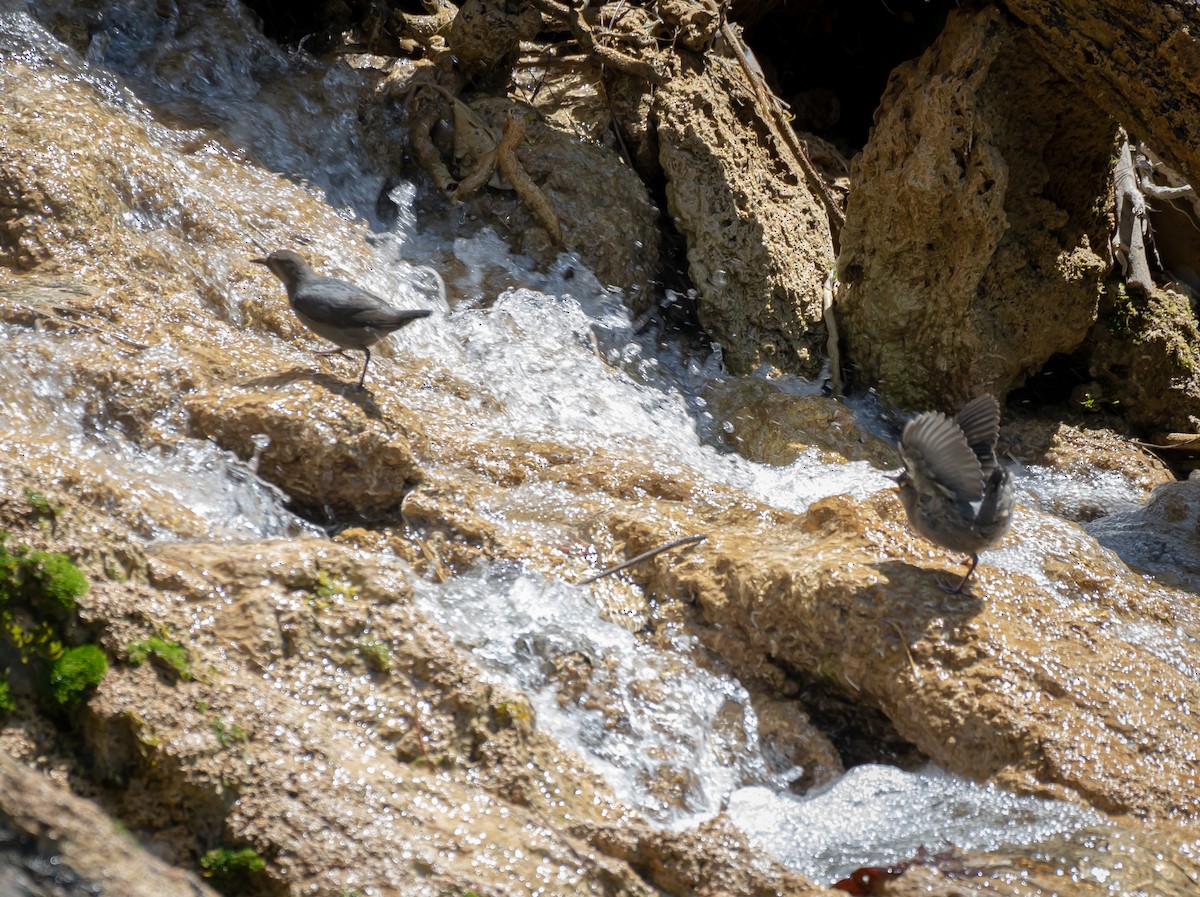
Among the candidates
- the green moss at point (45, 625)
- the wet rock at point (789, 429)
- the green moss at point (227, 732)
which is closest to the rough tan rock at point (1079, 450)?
the wet rock at point (789, 429)

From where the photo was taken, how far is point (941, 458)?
4.48m

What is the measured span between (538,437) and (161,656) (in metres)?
3.32

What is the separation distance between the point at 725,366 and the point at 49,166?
4.40m

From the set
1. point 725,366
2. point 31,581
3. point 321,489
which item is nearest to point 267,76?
point 725,366

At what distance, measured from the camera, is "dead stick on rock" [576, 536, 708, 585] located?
462cm

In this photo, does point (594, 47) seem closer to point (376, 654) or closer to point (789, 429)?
point (789, 429)

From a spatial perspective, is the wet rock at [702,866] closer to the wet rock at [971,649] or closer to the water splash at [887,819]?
the water splash at [887,819]

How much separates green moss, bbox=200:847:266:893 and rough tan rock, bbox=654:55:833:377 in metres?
5.67

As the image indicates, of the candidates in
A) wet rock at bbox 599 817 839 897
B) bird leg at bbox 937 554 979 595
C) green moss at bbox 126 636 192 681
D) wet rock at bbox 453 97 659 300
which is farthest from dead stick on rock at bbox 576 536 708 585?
wet rock at bbox 453 97 659 300

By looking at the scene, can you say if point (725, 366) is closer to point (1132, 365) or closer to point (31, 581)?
point (1132, 365)

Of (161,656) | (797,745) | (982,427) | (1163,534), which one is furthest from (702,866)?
(1163,534)

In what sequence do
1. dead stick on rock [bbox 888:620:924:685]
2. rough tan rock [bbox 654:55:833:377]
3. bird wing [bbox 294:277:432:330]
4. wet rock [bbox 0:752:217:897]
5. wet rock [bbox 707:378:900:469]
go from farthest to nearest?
rough tan rock [bbox 654:55:833:377]
wet rock [bbox 707:378:900:469]
bird wing [bbox 294:277:432:330]
dead stick on rock [bbox 888:620:924:685]
wet rock [bbox 0:752:217:897]

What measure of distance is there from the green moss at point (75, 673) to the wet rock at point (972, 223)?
604cm

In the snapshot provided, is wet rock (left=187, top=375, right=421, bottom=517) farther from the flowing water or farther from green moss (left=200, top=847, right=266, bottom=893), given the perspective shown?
green moss (left=200, top=847, right=266, bottom=893)
